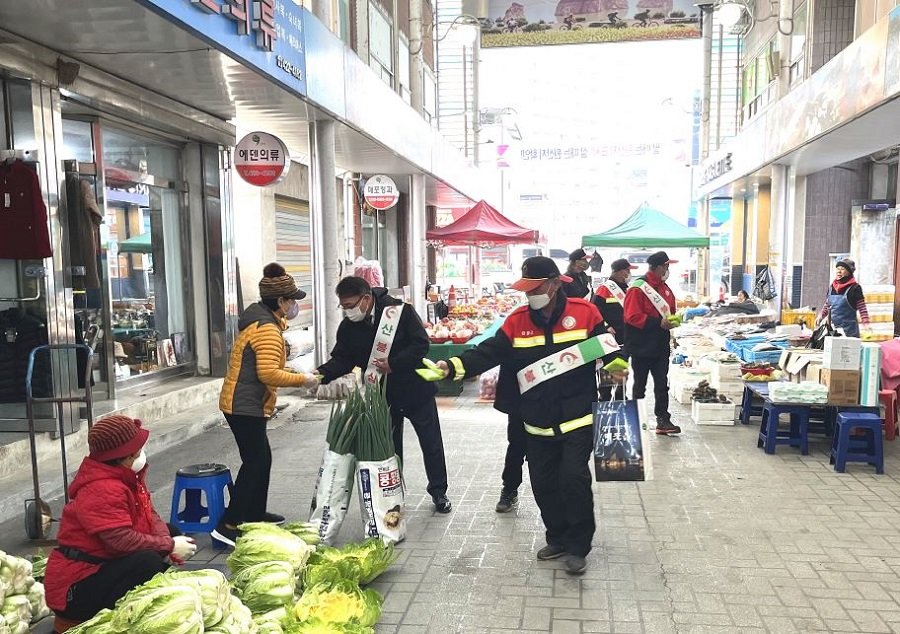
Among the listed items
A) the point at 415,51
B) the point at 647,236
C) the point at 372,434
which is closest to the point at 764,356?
the point at 647,236

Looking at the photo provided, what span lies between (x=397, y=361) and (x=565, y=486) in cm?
148

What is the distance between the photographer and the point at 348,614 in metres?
3.30

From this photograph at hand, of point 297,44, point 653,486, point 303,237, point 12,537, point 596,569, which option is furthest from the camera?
point 303,237

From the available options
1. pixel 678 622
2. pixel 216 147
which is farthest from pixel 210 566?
pixel 216 147

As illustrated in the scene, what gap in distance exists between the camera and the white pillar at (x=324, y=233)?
29.2 ft

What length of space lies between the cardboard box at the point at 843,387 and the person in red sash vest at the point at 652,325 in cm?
153

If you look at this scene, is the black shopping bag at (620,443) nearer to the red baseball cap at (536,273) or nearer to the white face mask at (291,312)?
the red baseball cap at (536,273)

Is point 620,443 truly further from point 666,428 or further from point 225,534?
point 666,428

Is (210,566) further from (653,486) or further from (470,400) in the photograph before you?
(470,400)

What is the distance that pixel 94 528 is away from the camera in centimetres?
301

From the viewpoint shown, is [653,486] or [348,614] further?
[653,486]

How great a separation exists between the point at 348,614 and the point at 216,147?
298 inches

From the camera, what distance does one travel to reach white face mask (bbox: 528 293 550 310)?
431 cm

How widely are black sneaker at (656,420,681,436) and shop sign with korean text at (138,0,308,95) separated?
5354 millimetres
